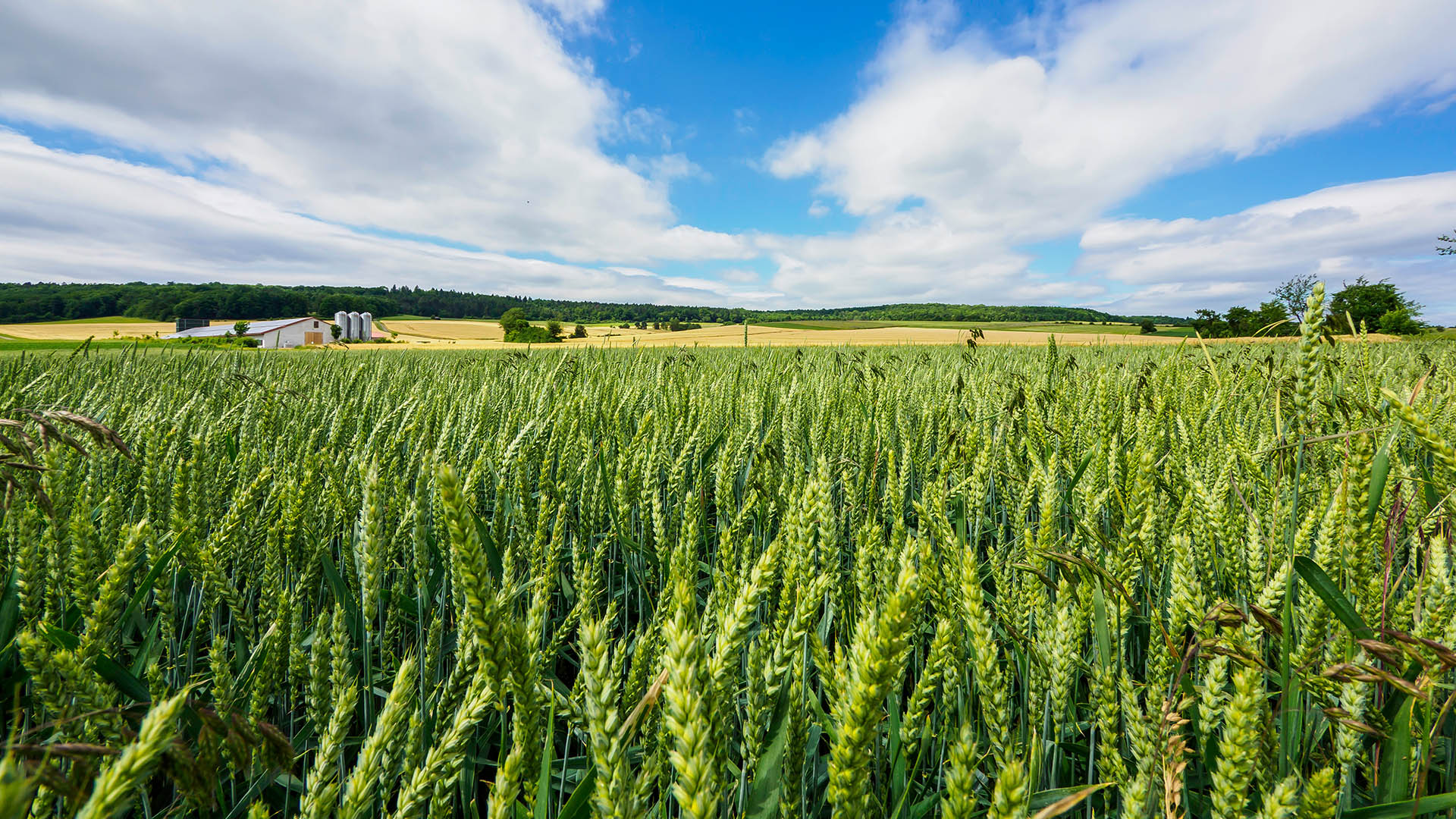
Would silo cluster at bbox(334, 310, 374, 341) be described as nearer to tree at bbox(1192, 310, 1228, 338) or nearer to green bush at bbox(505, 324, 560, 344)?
green bush at bbox(505, 324, 560, 344)

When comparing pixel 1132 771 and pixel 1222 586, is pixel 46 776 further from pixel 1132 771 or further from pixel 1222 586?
pixel 1222 586

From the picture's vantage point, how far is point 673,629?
0.47m

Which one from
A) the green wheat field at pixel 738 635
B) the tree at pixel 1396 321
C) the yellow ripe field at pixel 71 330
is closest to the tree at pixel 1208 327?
the green wheat field at pixel 738 635

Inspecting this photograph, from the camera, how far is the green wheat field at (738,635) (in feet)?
1.67

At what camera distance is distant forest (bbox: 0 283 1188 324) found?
181ft

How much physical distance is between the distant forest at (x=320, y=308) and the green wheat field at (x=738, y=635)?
45.8 metres

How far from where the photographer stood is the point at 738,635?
1.78 ft

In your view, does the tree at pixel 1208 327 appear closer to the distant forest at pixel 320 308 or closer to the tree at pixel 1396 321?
the tree at pixel 1396 321

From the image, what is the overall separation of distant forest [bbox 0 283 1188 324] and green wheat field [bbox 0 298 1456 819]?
45.8m

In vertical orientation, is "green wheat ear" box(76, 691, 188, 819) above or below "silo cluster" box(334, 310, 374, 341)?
above

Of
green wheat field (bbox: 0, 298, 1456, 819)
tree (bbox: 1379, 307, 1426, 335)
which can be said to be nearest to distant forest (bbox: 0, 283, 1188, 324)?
tree (bbox: 1379, 307, 1426, 335)

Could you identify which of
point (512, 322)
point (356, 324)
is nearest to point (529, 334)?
point (512, 322)

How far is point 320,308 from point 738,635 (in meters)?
91.2

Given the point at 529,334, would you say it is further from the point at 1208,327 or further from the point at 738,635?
the point at 738,635
